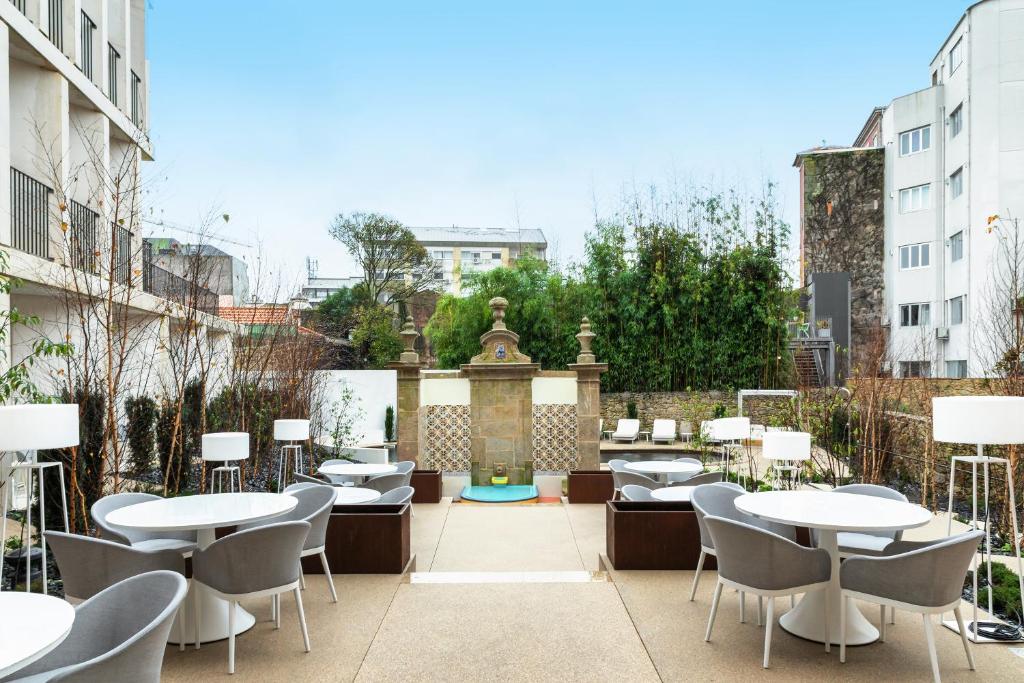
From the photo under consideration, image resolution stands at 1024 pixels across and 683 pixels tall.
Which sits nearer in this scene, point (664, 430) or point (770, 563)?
point (770, 563)

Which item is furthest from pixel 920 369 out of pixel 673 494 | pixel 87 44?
pixel 87 44

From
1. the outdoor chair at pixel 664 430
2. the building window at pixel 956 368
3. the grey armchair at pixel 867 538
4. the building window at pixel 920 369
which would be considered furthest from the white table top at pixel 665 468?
the building window at pixel 956 368

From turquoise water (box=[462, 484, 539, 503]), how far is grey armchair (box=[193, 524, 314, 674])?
5.99 m

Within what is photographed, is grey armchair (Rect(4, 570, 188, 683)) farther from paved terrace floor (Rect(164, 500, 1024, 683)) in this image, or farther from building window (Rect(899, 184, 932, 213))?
building window (Rect(899, 184, 932, 213))

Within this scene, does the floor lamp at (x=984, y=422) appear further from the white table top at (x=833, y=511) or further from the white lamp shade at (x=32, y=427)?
the white lamp shade at (x=32, y=427)

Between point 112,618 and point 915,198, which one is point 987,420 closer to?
point 112,618

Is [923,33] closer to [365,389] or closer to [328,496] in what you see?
[365,389]

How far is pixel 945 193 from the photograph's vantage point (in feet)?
61.6

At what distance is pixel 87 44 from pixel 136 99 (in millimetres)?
2291

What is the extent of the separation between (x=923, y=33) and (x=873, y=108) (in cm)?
393

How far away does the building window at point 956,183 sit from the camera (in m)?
17.7

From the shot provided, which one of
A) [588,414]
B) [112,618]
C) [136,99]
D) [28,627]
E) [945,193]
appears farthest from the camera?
[945,193]

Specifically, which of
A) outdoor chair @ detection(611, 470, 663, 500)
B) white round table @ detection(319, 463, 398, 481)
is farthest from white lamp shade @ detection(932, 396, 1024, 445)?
white round table @ detection(319, 463, 398, 481)

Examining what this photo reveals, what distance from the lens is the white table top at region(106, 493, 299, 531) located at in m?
3.53
